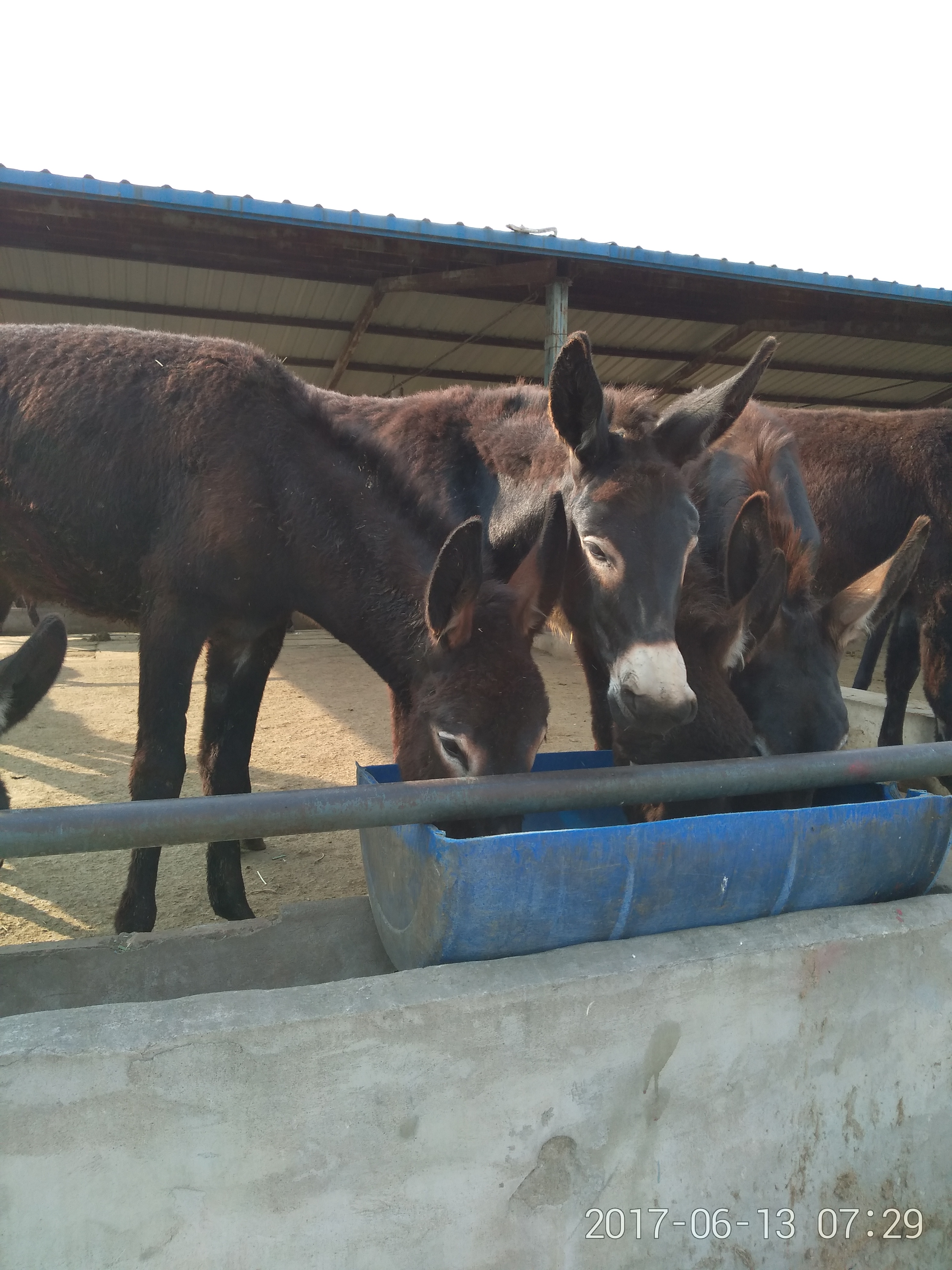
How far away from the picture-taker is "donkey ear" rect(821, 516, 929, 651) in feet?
8.91

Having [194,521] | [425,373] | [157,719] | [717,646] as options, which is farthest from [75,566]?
[425,373]

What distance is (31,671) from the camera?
2.17 m

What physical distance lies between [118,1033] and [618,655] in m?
1.60

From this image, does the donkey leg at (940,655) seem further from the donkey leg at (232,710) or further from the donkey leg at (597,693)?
the donkey leg at (232,710)

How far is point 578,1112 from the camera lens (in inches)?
65.4

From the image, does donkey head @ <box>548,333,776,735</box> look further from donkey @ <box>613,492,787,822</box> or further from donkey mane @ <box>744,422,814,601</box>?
donkey mane @ <box>744,422,814,601</box>

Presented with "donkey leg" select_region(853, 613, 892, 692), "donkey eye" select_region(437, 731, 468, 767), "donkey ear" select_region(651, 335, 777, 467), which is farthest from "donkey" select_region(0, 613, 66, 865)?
"donkey leg" select_region(853, 613, 892, 692)

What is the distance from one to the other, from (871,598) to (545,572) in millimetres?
1180

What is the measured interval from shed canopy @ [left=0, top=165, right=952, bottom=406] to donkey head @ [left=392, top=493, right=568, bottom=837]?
16.1ft

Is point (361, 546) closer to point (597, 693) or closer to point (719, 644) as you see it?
point (597, 693)

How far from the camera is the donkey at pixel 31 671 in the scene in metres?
2.15

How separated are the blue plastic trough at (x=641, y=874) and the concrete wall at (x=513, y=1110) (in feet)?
0.21

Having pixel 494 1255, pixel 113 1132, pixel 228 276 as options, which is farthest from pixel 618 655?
pixel 228 276

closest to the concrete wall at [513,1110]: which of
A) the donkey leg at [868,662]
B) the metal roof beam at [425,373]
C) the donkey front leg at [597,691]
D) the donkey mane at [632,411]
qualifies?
the donkey front leg at [597,691]
